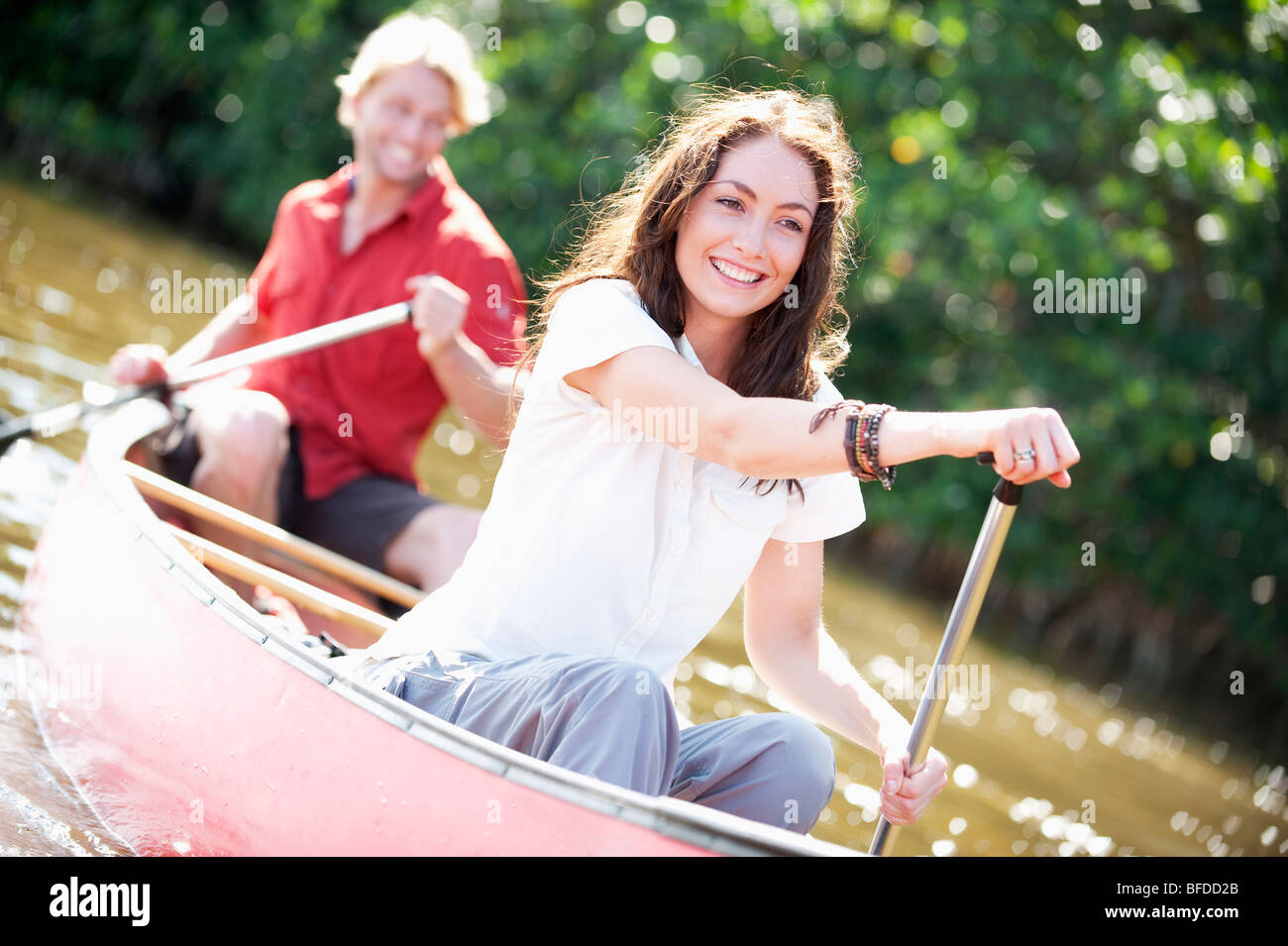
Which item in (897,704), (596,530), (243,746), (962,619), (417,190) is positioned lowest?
(897,704)

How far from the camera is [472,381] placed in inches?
135

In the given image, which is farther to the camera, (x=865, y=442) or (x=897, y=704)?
(x=897, y=704)

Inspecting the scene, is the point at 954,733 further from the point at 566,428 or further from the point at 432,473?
the point at 566,428

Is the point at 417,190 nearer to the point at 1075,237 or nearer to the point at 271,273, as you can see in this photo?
the point at 271,273

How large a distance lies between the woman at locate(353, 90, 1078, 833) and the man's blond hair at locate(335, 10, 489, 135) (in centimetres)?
177

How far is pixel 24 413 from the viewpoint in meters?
5.05

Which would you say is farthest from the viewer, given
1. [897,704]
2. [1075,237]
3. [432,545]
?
[1075,237]

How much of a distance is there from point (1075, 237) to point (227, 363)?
6414 mm

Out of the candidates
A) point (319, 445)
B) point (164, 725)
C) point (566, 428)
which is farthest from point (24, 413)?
point (566, 428)

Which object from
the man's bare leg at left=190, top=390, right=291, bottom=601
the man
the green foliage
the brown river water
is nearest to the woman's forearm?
the brown river water

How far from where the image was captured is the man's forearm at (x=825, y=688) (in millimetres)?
2250

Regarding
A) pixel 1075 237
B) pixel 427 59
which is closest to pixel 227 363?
pixel 427 59

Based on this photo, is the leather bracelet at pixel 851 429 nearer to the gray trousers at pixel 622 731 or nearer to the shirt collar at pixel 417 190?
the gray trousers at pixel 622 731

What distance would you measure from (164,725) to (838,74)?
8459 millimetres
